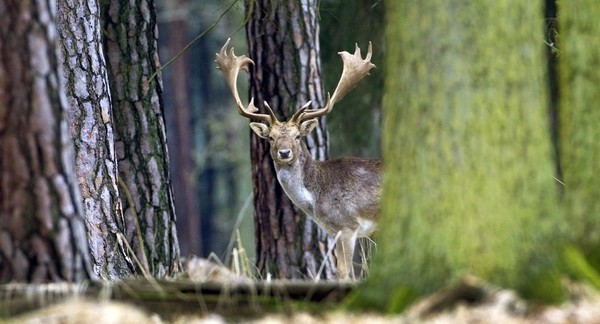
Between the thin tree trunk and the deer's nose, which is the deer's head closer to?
the deer's nose

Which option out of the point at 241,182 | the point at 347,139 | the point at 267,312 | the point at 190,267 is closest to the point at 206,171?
the point at 241,182

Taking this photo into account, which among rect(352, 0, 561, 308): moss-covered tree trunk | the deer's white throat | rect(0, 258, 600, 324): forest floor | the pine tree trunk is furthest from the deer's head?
the pine tree trunk

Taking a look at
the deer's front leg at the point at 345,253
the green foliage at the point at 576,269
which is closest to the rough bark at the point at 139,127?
the deer's front leg at the point at 345,253

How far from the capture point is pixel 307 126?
11.8m

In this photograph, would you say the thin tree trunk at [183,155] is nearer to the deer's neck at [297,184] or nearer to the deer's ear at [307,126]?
the deer's neck at [297,184]

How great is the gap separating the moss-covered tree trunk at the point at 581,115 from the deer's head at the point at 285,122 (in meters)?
5.09

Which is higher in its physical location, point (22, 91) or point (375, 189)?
point (22, 91)

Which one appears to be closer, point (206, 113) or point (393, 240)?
point (393, 240)

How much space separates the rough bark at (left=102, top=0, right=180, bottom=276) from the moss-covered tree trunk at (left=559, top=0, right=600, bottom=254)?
5.26m

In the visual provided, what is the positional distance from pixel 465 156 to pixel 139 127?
5744mm

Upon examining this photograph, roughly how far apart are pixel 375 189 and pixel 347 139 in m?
5.98

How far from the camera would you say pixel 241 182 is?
45.9 meters

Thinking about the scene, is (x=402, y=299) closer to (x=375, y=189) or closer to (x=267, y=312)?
(x=267, y=312)

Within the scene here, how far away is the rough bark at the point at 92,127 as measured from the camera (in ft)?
32.1
